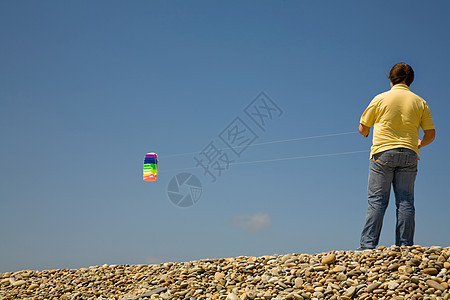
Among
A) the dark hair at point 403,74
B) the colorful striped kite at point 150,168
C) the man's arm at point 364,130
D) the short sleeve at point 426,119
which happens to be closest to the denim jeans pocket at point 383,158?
the man's arm at point 364,130

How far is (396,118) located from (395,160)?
1.72 ft

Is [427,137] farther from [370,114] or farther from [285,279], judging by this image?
[285,279]

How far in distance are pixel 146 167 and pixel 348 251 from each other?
11.7 ft

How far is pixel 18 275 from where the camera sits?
748 cm

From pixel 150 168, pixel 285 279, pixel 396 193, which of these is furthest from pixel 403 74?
pixel 150 168

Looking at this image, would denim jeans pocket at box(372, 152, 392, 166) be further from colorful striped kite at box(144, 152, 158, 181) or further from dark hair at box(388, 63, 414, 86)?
colorful striped kite at box(144, 152, 158, 181)

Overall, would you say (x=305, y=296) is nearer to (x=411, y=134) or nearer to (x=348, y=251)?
(x=348, y=251)

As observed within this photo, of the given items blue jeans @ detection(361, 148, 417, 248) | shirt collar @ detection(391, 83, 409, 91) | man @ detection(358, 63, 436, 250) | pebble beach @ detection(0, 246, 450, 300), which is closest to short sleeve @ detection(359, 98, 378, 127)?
man @ detection(358, 63, 436, 250)

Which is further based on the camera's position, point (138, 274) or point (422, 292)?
point (138, 274)

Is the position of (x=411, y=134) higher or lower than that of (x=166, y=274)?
higher

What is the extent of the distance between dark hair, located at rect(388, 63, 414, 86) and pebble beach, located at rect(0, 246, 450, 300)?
2101mm

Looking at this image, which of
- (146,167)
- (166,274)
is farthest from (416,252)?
(146,167)

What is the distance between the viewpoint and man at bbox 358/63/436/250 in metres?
5.49

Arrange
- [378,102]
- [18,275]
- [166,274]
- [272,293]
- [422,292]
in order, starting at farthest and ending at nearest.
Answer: [18,275] < [166,274] < [378,102] < [272,293] < [422,292]
